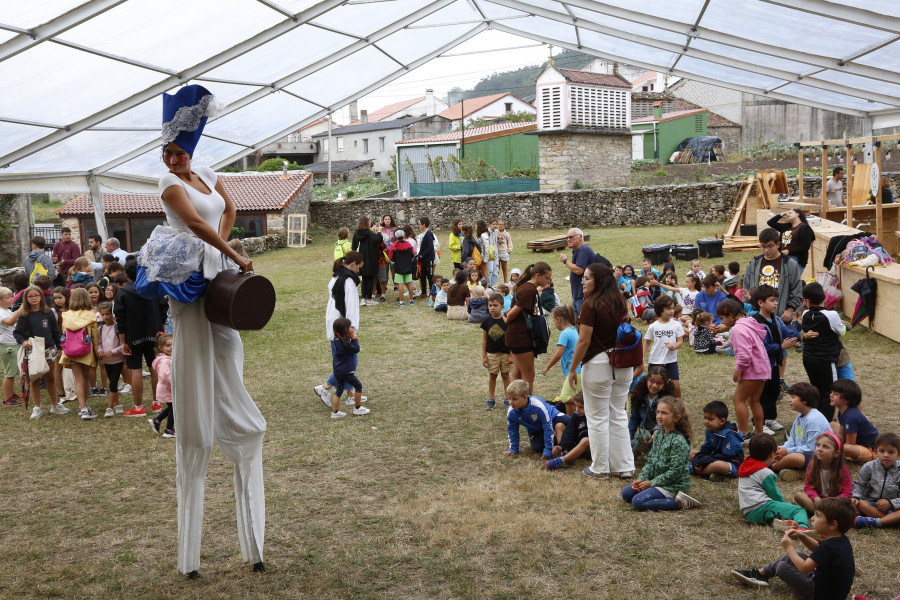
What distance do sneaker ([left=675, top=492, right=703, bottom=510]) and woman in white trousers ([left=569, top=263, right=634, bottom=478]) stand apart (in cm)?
68

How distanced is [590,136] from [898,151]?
13434 mm

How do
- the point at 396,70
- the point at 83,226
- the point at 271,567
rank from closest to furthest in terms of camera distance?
Result: the point at 271,567 < the point at 396,70 < the point at 83,226

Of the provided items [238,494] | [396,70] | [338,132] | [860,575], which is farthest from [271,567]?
[338,132]

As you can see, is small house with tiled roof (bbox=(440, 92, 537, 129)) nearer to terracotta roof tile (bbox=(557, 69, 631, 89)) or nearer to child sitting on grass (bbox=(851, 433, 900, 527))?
terracotta roof tile (bbox=(557, 69, 631, 89))

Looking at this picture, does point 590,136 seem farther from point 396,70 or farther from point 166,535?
point 166,535

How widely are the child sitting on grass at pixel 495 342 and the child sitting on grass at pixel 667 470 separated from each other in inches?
93.1

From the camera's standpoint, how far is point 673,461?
4.99m

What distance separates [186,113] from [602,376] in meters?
3.41

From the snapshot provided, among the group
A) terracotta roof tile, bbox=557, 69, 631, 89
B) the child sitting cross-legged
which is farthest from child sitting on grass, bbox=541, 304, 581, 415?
terracotta roof tile, bbox=557, 69, 631, 89

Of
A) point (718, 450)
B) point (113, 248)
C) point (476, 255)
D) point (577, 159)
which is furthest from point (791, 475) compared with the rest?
point (577, 159)

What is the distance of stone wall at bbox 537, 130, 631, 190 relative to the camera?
26.6m

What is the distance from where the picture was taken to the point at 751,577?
3.86 m

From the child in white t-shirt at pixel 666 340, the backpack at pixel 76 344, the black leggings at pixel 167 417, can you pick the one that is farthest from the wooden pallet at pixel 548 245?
the black leggings at pixel 167 417

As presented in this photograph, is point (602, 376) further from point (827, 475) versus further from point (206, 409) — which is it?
point (206, 409)
